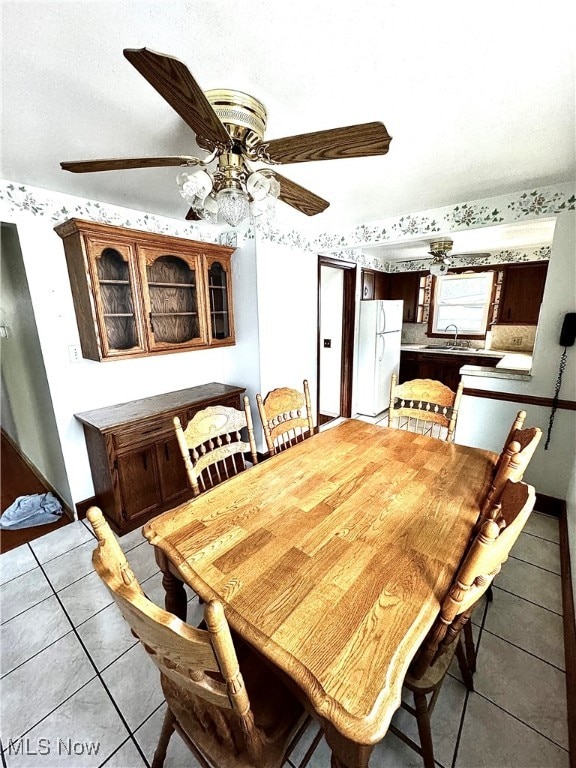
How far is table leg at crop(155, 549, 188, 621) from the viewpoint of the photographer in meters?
1.08

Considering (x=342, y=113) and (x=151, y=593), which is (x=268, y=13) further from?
(x=151, y=593)

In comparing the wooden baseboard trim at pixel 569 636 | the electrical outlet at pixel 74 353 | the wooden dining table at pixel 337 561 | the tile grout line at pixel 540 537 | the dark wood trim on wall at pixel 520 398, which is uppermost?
the electrical outlet at pixel 74 353

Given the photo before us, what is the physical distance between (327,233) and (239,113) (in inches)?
82.2

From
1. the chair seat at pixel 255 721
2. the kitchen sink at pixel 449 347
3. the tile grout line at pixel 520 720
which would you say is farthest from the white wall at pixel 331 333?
the chair seat at pixel 255 721

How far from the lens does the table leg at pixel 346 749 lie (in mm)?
625

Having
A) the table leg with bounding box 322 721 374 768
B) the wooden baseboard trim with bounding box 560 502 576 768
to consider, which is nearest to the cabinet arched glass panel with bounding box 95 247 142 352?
the table leg with bounding box 322 721 374 768

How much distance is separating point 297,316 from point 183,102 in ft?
7.92

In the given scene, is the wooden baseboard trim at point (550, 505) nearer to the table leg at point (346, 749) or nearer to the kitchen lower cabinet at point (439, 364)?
the kitchen lower cabinet at point (439, 364)

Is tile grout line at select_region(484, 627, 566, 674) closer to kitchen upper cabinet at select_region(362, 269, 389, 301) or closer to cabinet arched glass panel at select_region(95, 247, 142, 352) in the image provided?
cabinet arched glass panel at select_region(95, 247, 142, 352)

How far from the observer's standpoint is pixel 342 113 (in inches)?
50.6

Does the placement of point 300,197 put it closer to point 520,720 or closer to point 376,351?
point 520,720

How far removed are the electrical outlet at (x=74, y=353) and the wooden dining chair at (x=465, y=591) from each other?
250 cm

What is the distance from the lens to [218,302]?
9.41 feet

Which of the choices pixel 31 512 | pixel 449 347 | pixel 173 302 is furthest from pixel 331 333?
pixel 31 512
